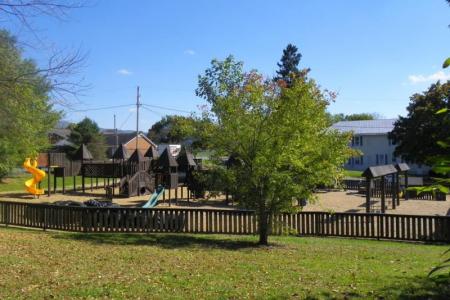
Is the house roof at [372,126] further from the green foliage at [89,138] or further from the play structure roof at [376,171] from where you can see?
the play structure roof at [376,171]

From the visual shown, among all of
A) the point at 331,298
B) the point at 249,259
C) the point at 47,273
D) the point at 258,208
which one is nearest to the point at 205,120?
the point at 258,208

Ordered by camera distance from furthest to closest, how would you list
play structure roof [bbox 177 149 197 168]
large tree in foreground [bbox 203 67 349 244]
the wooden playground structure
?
the wooden playground structure
play structure roof [bbox 177 149 197 168]
large tree in foreground [bbox 203 67 349 244]

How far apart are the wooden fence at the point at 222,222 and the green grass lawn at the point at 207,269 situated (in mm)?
1666

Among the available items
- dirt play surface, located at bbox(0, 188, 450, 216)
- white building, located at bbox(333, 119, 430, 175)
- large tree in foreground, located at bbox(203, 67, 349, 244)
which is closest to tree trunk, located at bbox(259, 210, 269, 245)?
large tree in foreground, located at bbox(203, 67, 349, 244)

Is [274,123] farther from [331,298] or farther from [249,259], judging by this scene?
[331,298]

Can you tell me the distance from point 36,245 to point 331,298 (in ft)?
25.3

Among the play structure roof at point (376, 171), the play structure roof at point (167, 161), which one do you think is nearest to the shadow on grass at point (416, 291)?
the play structure roof at point (376, 171)

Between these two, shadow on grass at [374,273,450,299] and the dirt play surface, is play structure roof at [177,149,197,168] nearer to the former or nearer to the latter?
the dirt play surface

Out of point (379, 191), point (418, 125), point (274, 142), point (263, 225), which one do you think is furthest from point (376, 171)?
point (418, 125)

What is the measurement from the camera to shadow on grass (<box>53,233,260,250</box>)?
13375mm

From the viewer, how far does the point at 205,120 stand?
14.2 m

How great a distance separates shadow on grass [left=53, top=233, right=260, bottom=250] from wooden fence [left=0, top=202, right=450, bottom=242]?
583 millimetres

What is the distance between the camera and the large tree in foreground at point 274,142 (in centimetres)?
1322

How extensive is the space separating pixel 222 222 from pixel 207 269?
7398 mm
